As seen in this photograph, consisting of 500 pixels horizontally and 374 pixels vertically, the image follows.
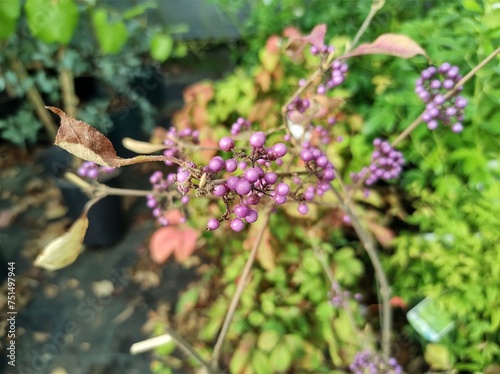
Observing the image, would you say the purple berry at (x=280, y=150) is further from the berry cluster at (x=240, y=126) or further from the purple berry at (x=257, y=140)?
the berry cluster at (x=240, y=126)

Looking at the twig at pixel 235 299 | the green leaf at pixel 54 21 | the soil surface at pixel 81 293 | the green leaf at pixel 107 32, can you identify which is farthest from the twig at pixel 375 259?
the green leaf at pixel 107 32

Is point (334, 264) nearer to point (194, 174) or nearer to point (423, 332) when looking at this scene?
point (423, 332)

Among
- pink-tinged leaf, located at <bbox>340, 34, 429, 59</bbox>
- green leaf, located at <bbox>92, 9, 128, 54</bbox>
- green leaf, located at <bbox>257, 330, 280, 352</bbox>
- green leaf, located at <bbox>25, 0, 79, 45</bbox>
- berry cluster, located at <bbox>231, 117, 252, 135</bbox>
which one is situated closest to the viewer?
pink-tinged leaf, located at <bbox>340, 34, 429, 59</bbox>

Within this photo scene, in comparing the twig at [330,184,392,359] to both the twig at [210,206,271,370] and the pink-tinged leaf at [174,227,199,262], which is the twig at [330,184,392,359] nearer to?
the twig at [210,206,271,370]

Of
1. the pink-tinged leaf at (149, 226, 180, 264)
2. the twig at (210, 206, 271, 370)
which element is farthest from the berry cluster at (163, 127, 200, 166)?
the pink-tinged leaf at (149, 226, 180, 264)

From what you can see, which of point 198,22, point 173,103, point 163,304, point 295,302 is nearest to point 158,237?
point 295,302

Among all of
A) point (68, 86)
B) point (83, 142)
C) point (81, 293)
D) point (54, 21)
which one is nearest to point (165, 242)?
point (54, 21)

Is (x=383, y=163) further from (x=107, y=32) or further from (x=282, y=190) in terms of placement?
(x=107, y=32)
